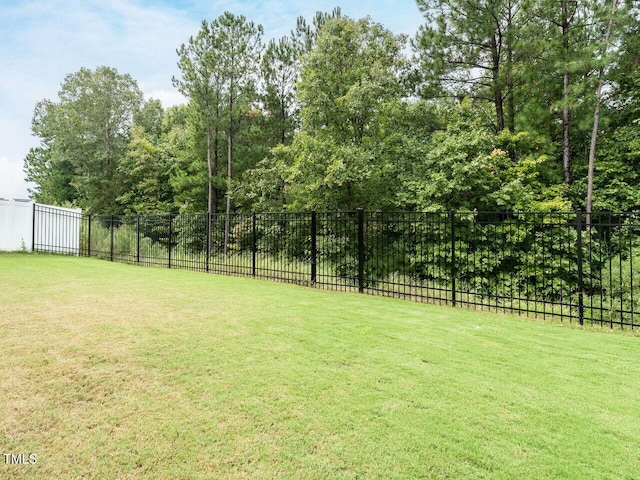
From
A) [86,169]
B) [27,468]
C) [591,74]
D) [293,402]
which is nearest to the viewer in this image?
[27,468]

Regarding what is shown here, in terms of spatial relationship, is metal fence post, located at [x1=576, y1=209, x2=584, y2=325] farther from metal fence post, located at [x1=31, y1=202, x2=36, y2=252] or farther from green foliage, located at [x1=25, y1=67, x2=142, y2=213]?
green foliage, located at [x1=25, y1=67, x2=142, y2=213]

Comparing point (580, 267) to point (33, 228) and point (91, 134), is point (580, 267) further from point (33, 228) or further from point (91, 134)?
point (91, 134)

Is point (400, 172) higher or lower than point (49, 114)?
lower

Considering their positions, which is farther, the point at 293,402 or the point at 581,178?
the point at 581,178

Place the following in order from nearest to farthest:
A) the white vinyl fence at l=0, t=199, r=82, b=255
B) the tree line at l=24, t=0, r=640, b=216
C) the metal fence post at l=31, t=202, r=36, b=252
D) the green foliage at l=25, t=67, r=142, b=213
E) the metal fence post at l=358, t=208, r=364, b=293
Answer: the metal fence post at l=358, t=208, r=364, b=293 < the tree line at l=24, t=0, r=640, b=216 < the white vinyl fence at l=0, t=199, r=82, b=255 < the metal fence post at l=31, t=202, r=36, b=252 < the green foliage at l=25, t=67, r=142, b=213

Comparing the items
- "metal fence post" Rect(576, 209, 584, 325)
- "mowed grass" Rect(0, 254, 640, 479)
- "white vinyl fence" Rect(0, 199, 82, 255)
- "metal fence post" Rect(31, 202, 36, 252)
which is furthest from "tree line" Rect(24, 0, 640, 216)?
"mowed grass" Rect(0, 254, 640, 479)

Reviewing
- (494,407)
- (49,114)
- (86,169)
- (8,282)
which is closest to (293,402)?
(494,407)

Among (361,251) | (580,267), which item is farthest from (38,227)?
(580,267)

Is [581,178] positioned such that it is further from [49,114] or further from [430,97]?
[49,114]

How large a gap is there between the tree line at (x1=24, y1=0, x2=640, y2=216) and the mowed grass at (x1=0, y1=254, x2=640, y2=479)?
8022 millimetres

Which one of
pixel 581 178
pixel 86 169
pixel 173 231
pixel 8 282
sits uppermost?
pixel 86 169

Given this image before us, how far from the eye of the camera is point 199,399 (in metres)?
2.43

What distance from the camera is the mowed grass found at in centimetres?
184

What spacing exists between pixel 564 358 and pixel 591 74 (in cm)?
1219
